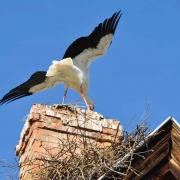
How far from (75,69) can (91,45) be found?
337 mm

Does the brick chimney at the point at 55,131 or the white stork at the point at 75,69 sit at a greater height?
the white stork at the point at 75,69

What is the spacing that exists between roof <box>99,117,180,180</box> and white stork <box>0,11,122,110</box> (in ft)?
12.1

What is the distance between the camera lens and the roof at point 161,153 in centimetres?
462

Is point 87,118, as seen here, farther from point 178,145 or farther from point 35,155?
point 178,145

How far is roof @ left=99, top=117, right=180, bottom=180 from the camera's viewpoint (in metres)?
4.62

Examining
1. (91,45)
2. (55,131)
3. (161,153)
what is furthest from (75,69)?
(161,153)

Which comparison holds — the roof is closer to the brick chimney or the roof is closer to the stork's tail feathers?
the brick chimney

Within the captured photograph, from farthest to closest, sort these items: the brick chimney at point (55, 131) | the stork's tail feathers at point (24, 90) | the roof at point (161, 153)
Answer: the stork's tail feathers at point (24, 90), the brick chimney at point (55, 131), the roof at point (161, 153)

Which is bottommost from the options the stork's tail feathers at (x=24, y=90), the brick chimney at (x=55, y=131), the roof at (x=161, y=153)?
the roof at (x=161, y=153)

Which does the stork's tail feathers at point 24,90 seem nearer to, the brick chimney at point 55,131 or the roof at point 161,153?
the brick chimney at point 55,131

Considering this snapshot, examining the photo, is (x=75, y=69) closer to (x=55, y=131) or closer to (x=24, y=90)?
(x=24, y=90)

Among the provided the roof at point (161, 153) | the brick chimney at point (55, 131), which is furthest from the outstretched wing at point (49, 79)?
the roof at point (161, 153)

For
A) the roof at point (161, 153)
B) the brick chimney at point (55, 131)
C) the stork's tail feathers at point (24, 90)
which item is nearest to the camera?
the roof at point (161, 153)

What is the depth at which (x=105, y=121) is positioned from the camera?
6.91m
